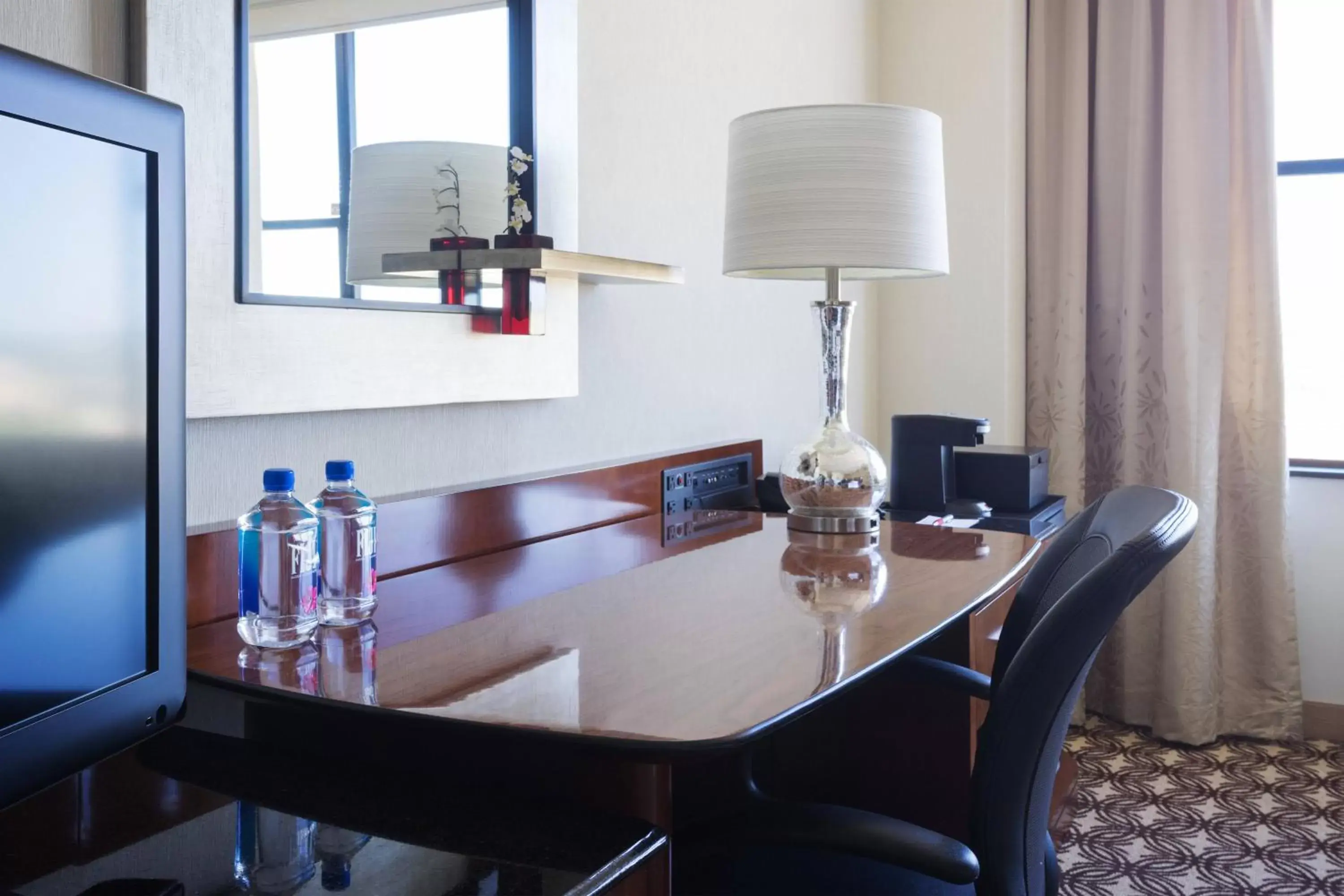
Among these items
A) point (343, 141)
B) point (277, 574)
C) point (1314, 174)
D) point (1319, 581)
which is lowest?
point (1319, 581)

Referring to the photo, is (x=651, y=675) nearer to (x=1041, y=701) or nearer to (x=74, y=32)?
(x=1041, y=701)

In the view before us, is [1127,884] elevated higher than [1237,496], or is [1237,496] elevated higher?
[1237,496]

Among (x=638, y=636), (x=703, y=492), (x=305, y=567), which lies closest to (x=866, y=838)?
(x=638, y=636)

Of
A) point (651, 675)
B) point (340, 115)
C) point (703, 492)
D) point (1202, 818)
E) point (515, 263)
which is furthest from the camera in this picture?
point (1202, 818)

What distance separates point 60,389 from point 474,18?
105 cm

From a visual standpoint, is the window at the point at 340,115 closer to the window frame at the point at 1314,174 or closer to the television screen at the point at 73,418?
the television screen at the point at 73,418

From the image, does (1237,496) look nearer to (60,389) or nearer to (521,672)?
(521,672)

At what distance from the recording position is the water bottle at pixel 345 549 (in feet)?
3.55

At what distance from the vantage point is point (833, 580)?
4.31 ft

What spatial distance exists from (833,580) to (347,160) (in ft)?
2.40

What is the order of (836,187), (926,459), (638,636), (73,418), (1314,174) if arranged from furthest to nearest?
(1314,174) → (926,459) → (836,187) → (638,636) → (73,418)

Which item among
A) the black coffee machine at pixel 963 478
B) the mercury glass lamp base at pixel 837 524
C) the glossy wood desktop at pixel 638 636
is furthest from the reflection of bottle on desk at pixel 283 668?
the black coffee machine at pixel 963 478

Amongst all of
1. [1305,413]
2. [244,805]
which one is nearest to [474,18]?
[244,805]

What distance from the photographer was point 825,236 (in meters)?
1.60
